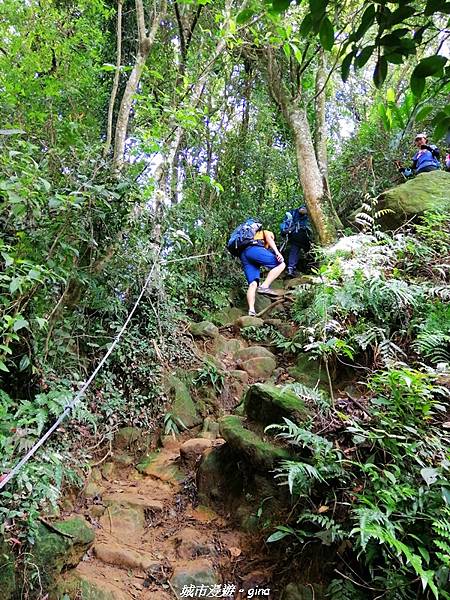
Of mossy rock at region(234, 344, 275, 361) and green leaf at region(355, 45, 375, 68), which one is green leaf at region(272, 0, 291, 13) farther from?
mossy rock at region(234, 344, 275, 361)

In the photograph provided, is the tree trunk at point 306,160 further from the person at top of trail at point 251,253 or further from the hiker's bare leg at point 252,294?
the hiker's bare leg at point 252,294

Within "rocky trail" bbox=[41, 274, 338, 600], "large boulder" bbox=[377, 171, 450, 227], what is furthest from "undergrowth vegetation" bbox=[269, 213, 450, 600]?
"large boulder" bbox=[377, 171, 450, 227]

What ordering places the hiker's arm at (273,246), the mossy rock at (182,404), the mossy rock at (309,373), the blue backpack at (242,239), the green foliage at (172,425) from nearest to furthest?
the mossy rock at (309,373), the green foliage at (172,425), the mossy rock at (182,404), the blue backpack at (242,239), the hiker's arm at (273,246)

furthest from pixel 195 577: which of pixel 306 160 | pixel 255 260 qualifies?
pixel 306 160

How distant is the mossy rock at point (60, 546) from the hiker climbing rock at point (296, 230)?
675 centimetres

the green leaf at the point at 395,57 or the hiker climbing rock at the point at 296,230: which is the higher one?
the hiker climbing rock at the point at 296,230

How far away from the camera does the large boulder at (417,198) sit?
20.0 feet

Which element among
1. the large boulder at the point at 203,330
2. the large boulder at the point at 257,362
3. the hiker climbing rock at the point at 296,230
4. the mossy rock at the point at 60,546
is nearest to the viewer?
the mossy rock at the point at 60,546

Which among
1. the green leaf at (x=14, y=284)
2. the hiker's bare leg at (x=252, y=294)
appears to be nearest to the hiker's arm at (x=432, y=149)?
the hiker's bare leg at (x=252, y=294)

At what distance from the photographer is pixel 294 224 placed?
28.5 feet

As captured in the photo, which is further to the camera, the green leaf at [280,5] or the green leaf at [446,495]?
the green leaf at [446,495]

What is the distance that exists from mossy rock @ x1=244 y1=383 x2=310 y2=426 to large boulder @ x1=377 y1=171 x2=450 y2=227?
381cm

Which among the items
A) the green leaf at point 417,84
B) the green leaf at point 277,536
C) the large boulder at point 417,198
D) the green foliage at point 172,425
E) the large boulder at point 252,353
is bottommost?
the green leaf at point 277,536

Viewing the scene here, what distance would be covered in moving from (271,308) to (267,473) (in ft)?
14.2
